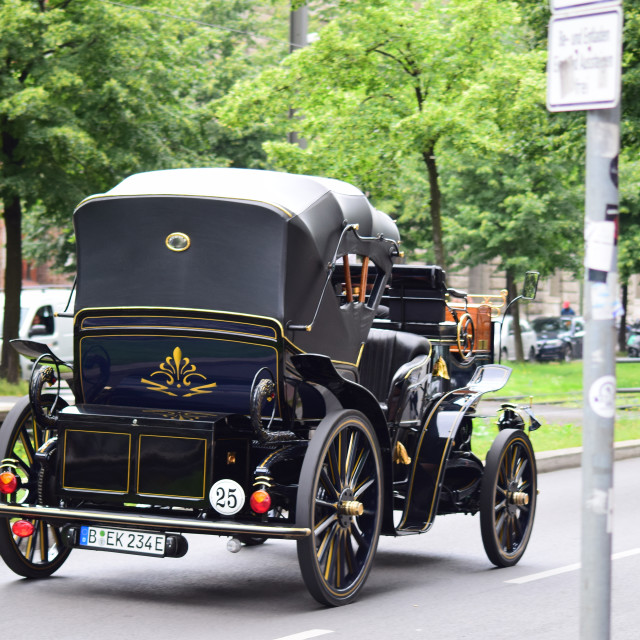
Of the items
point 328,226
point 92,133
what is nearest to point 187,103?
point 92,133

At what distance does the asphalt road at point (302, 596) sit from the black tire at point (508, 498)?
0.16 metres

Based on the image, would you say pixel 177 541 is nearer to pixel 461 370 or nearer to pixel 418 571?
pixel 418 571

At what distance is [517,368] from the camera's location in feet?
115

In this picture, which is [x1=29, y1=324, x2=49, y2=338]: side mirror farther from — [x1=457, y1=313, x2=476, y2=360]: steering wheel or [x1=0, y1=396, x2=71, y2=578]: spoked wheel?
[x1=0, y1=396, x2=71, y2=578]: spoked wheel

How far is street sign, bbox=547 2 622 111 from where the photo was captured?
167 inches

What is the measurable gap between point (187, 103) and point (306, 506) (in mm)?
19662

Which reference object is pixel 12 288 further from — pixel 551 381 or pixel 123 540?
pixel 123 540

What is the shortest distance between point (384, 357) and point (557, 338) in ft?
111

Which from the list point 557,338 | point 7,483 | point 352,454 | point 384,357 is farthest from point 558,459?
Result: point 557,338

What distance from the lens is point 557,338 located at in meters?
41.4

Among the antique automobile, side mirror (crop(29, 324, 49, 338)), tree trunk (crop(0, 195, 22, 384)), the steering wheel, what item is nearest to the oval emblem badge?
the antique automobile

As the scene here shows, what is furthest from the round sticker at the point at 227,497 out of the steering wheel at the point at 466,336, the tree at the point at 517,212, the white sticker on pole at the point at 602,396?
the tree at the point at 517,212

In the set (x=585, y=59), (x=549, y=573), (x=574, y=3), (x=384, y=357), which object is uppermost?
(x=574, y=3)

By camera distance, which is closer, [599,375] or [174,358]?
[599,375]
